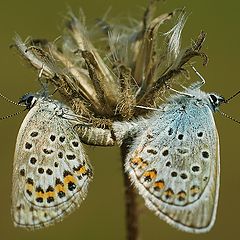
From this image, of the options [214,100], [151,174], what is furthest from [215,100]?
[151,174]

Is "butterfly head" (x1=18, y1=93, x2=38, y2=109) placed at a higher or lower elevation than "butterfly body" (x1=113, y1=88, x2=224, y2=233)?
higher

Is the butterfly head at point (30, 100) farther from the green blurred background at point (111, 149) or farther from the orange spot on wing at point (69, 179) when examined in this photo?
the green blurred background at point (111, 149)

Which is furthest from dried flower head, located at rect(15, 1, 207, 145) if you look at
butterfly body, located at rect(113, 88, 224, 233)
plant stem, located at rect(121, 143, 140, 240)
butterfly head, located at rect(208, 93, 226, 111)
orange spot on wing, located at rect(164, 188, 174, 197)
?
orange spot on wing, located at rect(164, 188, 174, 197)

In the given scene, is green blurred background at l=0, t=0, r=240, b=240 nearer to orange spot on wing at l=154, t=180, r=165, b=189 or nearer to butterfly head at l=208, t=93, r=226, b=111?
butterfly head at l=208, t=93, r=226, b=111

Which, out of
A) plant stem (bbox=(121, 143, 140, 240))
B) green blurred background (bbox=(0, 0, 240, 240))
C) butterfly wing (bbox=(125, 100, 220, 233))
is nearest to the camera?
butterfly wing (bbox=(125, 100, 220, 233))

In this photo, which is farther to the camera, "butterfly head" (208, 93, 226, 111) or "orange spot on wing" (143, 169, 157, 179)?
"butterfly head" (208, 93, 226, 111)

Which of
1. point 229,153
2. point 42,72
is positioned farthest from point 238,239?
point 42,72
